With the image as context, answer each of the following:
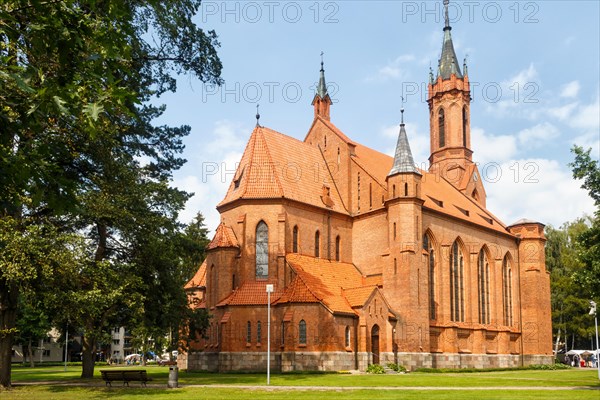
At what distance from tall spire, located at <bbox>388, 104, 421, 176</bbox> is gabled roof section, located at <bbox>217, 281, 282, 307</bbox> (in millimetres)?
12634

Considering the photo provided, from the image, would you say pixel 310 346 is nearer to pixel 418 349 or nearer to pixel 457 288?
pixel 418 349

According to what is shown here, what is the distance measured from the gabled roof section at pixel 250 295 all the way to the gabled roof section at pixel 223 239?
2967 millimetres

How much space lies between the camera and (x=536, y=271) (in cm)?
5988

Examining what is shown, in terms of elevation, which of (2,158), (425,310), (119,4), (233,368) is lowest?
(233,368)

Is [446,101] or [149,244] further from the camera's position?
[446,101]

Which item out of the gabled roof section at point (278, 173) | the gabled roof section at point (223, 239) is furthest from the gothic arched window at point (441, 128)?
the gabled roof section at point (223, 239)

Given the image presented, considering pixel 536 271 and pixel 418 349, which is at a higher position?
pixel 536 271

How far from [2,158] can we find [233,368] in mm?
34211

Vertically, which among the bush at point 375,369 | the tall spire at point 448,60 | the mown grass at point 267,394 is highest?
the tall spire at point 448,60

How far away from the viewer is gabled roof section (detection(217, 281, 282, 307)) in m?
42.3

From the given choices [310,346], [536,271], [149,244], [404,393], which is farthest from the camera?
[536,271]

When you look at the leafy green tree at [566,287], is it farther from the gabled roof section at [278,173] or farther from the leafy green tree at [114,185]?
the leafy green tree at [114,185]

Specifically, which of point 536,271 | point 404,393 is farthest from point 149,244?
point 536,271

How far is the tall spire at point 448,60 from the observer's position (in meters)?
66.1
